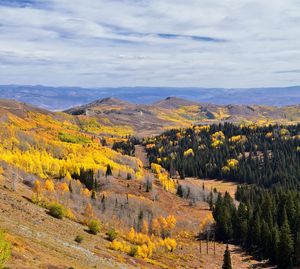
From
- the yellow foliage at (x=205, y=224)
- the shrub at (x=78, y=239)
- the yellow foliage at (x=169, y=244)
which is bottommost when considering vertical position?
the yellow foliage at (x=205, y=224)

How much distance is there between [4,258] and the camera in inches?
2014

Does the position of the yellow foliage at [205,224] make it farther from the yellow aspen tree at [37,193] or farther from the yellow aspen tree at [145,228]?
the yellow aspen tree at [37,193]

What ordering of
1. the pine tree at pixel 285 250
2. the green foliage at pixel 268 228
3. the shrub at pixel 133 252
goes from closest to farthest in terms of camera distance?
the shrub at pixel 133 252 < the pine tree at pixel 285 250 < the green foliage at pixel 268 228

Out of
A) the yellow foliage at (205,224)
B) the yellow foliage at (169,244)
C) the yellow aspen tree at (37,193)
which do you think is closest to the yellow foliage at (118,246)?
the yellow aspen tree at (37,193)

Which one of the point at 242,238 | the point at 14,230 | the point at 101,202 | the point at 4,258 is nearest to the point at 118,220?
the point at 101,202

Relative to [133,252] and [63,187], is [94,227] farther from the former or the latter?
[63,187]

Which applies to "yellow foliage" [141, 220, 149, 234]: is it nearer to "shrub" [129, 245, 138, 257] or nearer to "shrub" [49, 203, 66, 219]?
"shrub" [129, 245, 138, 257]

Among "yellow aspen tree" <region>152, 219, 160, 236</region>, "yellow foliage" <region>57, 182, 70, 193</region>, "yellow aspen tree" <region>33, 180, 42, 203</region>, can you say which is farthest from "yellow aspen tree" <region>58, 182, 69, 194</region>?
"yellow aspen tree" <region>152, 219, 160, 236</region>

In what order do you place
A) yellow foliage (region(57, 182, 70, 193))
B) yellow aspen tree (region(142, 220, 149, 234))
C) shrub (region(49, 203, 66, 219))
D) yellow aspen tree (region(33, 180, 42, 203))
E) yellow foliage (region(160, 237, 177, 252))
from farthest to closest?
yellow foliage (region(57, 182, 70, 193)), yellow aspen tree (region(142, 220, 149, 234)), yellow foliage (region(160, 237, 177, 252)), yellow aspen tree (region(33, 180, 42, 203)), shrub (region(49, 203, 66, 219))

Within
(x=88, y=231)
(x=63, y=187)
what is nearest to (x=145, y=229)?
(x=63, y=187)

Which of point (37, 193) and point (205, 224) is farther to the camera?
point (205, 224)

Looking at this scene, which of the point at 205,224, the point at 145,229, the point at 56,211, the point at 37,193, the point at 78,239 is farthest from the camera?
the point at 205,224

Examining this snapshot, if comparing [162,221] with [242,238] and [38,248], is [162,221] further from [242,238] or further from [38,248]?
[38,248]

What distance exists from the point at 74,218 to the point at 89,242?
2429 cm
